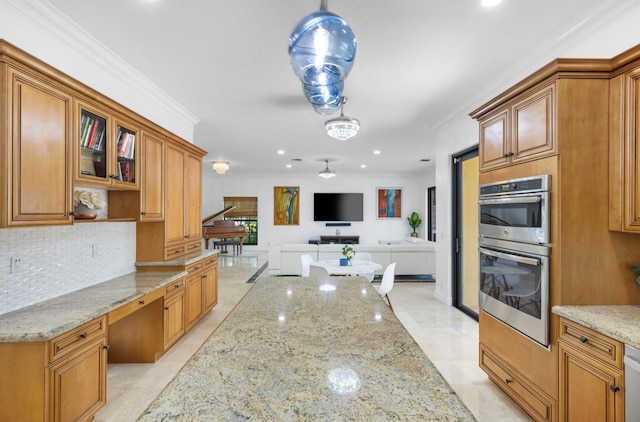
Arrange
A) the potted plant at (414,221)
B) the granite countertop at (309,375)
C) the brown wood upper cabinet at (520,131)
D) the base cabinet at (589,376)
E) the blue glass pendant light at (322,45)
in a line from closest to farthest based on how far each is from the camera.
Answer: the granite countertop at (309,375) → the blue glass pendant light at (322,45) → the base cabinet at (589,376) → the brown wood upper cabinet at (520,131) → the potted plant at (414,221)

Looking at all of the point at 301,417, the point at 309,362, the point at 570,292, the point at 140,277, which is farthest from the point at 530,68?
the point at 140,277

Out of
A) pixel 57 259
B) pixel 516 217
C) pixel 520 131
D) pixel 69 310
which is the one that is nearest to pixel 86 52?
pixel 57 259

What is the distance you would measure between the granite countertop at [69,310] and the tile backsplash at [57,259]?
76 mm

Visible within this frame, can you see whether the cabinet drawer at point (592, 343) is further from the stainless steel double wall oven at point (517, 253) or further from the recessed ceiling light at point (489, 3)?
the recessed ceiling light at point (489, 3)

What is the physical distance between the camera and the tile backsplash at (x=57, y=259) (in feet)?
6.32

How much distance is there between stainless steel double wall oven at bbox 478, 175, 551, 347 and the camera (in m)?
1.86

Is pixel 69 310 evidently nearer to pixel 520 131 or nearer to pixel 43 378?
pixel 43 378

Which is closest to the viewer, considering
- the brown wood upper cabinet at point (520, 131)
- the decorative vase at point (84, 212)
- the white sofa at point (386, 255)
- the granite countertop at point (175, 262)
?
the brown wood upper cabinet at point (520, 131)

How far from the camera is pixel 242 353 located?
1.14 m

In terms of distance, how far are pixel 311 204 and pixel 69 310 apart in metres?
8.69

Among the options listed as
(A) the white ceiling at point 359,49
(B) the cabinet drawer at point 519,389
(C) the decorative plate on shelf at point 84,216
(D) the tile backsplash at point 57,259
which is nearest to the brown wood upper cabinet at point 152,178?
(D) the tile backsplash at point 57,259

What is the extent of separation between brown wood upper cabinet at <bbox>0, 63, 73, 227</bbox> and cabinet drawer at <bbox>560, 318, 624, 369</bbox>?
3080 mm

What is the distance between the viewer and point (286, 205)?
10430mm

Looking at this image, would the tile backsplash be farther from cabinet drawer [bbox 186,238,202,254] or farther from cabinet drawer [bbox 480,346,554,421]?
cabinet drawer [bbox 480,346,554,421]
